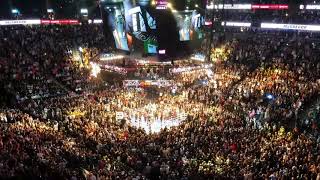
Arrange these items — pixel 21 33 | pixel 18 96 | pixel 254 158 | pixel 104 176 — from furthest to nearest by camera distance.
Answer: pixel 21 33 → pixel 18 96 → pixel 254 158 → pixel 104 176

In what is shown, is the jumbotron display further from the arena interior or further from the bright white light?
the bright white light

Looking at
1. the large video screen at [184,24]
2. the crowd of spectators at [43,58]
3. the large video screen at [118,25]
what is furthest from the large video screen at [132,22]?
the crowd of spectators at [43,58]

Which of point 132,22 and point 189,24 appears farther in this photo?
point 189,24

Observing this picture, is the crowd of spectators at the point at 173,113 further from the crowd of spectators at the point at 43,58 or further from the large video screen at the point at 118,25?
the large video screen at the point at 118,25

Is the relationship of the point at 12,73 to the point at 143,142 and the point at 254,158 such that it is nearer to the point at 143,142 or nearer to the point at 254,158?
the point at 143,142

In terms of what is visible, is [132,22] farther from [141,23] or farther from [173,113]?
[173,113]

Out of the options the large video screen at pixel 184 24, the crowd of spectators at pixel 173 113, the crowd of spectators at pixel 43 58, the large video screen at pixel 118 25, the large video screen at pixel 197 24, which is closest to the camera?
the crowd of spectators at pixel 173 113

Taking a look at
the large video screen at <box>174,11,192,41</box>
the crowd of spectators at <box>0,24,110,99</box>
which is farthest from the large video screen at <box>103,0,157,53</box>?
the crowd of spectators at <box>0,24,110,99</box>

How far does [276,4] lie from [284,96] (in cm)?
2211

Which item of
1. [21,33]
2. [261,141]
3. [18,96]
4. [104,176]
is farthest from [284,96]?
[21,33]

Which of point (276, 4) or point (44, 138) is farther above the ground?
point (276, 4)

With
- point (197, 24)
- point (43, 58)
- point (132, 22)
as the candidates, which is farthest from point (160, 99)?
point (43, 58)

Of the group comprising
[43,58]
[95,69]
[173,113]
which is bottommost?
[173,113]

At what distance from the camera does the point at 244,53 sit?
4394 cm
